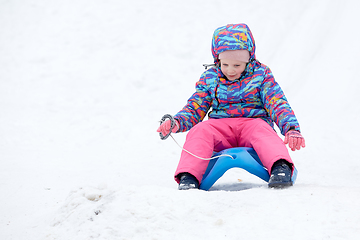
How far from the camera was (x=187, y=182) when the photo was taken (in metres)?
2.10

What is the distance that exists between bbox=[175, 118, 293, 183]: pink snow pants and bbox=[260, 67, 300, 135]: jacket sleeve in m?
0.08

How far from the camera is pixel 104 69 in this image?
563cm

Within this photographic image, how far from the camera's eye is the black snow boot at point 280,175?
1.91 m

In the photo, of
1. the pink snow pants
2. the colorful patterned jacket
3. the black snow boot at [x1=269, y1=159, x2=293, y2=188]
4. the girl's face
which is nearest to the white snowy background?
the black snow boot at [x1=269, y1=159, x2=293, y2=188]

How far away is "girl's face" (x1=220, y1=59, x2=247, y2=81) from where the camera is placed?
7.91 ft

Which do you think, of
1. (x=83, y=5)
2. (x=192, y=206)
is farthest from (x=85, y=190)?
(x=83, y=5)

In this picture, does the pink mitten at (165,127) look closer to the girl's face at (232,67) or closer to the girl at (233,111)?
the girl at (233,111)

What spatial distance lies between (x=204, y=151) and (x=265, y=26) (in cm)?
446

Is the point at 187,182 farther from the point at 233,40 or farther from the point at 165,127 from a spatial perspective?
the point at 233,40

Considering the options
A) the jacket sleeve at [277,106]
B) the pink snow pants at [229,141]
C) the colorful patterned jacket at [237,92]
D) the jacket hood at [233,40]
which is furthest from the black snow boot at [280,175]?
Answer: the jacket hood at [233,40]

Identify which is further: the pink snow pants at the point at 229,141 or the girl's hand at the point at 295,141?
the pink snow pants at the point at 229,141

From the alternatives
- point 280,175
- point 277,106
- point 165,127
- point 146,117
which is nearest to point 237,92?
point 277,106

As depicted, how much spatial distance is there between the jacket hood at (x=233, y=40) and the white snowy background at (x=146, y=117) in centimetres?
92

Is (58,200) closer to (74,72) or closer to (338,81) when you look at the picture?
(74,72)
